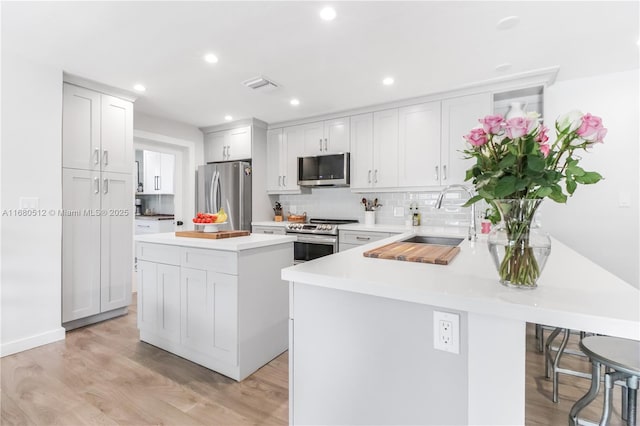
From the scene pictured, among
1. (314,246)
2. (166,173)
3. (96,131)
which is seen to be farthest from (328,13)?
(166,173)

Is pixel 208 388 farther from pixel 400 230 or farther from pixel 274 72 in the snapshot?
pixel 274 72

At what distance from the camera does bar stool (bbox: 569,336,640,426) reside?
3.53ft

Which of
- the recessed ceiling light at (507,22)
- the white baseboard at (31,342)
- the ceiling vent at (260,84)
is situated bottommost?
the white baseboard at (31,342)

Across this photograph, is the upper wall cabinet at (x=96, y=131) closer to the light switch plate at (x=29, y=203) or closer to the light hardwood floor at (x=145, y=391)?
the light switch plate at (x=29, y=203)

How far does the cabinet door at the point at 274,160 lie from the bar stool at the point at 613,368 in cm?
377

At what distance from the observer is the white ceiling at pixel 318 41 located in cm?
192

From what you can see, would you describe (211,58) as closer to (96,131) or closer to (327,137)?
(96,131)

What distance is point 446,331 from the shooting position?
0.90 meters

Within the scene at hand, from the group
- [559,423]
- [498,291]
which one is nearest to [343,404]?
[498,291]

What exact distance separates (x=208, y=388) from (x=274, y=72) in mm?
2567

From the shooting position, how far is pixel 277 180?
449 cm

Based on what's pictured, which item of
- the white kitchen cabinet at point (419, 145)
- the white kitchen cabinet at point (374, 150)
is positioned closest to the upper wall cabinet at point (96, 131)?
the white kitchen cabinet at point (374, 150)

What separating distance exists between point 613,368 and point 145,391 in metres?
2.34

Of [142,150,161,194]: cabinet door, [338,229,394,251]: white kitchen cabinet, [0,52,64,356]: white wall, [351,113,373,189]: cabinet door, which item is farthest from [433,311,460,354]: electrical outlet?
[142,150,161,194]: cabinet door
